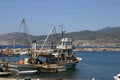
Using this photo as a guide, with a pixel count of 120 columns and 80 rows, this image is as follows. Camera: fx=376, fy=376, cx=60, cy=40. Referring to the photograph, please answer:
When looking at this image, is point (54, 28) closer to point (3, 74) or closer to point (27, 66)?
point (27, 66)

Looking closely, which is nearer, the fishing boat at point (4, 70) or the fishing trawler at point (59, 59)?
the fishing boat at point (4, 70)

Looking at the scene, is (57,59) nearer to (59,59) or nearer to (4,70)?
(59,59)

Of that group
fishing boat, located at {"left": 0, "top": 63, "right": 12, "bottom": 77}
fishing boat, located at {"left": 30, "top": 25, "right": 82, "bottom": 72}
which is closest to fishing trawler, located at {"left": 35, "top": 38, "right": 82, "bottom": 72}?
fishing boat, located at {"left": 30, "top": 25, "right": 82, "bottom": 72}

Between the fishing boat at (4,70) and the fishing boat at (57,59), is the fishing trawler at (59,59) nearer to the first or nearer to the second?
the fishing boat at (57,59)

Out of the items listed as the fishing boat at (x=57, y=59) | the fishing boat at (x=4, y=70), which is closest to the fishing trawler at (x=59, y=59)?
the fishing boat at (x=57, y=59)

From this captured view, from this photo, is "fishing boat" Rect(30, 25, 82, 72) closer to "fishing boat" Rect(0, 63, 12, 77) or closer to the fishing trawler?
the fishing trawler

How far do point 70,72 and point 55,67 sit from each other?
17.1ft

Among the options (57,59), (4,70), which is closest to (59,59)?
(57,59)

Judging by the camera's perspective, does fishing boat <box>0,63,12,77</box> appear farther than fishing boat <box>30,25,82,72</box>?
No

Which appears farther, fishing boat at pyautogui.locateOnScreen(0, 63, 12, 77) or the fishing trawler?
the fishing trawler

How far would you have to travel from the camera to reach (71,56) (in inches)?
3661

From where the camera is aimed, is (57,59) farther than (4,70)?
Yes

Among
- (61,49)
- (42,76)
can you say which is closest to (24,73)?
(42,76)

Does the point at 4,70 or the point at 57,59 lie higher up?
the point at 57,59
